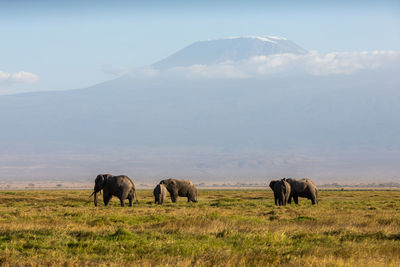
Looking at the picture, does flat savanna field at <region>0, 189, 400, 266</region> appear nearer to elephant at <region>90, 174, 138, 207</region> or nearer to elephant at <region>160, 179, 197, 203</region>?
elephant at <region>90, 174, 138, 207</region>

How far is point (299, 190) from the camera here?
170ft

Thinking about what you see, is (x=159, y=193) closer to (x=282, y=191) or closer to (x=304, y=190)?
(x=282, y=191)

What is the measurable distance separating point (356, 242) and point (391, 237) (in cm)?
183

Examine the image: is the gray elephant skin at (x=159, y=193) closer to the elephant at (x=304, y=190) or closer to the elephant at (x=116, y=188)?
the elephant at (x=116, y=188)

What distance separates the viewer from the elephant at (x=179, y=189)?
177ft

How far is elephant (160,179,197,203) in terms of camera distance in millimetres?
54031

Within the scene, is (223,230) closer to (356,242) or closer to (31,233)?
(356,242)

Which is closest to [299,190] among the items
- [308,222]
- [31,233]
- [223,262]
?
[308,222]

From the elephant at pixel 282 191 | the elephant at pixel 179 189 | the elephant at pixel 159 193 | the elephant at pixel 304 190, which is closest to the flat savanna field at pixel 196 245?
the elephant at pixel 282 191

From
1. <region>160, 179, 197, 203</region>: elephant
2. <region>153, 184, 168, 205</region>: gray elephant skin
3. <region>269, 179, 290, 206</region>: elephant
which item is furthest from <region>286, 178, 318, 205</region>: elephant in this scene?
<region>153, 184, 168, 205</region>: gray elephant skin

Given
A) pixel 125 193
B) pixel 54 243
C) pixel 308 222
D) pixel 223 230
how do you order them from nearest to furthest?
pixel 54 243, pixel 223 230, pixel 308 222, pixel 125 193

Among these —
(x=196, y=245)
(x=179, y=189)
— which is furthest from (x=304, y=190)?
(x=196, y=245)

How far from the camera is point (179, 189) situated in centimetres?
5453

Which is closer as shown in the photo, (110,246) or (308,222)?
(110,246)
